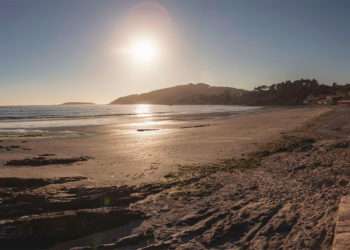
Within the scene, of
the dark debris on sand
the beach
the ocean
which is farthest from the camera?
the ocean

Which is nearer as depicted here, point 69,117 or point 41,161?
point 41,161

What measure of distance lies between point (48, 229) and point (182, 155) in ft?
27.6

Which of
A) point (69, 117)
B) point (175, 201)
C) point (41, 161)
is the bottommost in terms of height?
point (175, 201)

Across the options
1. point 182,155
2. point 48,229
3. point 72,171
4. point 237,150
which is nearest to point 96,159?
point 72,171

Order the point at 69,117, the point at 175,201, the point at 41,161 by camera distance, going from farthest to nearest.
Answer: the point at 69,117
the point at 41,161
the point at 175,201

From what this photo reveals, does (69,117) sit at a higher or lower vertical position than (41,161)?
higher

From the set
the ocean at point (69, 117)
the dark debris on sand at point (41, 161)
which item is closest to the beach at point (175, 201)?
the dark debris on sand at point (41, 161)

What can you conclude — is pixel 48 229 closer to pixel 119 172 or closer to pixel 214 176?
pixel 119 172

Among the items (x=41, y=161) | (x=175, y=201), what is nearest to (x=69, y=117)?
(x=41, y=161)

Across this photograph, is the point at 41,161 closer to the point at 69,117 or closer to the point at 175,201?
the point at 175,201

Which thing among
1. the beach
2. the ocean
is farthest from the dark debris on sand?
the ocean

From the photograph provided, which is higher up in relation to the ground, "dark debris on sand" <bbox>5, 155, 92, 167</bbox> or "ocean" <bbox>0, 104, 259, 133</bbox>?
"ocean" <bbox>0, 104, 259, 133</bbox>

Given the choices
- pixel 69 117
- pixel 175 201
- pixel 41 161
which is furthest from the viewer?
pixel 69 117

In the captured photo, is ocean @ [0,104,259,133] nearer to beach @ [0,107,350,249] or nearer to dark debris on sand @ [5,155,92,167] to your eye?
dark debris on sand @ [5,155,92,167]
